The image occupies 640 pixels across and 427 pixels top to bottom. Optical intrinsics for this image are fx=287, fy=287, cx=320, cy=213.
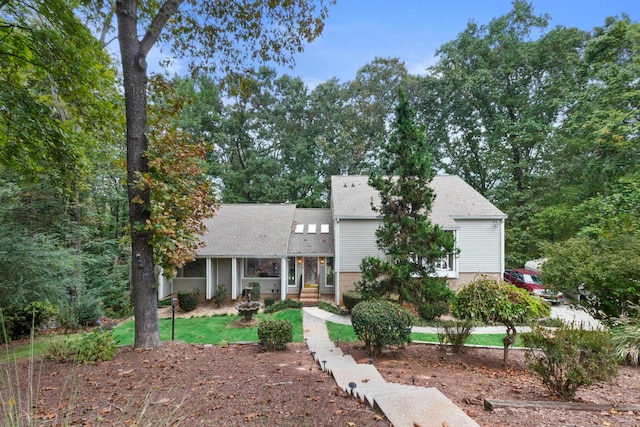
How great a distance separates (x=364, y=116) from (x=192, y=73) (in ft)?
63.2

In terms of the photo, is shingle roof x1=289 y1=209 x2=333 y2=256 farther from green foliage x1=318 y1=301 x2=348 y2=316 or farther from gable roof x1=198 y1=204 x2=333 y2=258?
green foliage x1=318 y1=301 x2=348 y2=316

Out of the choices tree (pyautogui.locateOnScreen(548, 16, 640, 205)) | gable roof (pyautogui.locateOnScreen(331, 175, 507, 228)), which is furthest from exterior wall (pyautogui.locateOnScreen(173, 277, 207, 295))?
tree (pyautogui.locateOnScreen(548, 16, 640, 205))

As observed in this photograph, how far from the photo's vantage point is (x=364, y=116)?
24.8 meters

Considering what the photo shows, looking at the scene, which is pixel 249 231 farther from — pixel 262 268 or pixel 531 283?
pixel 531 283

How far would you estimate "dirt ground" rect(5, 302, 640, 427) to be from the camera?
3090 millimetres

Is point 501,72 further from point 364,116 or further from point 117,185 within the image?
point 117,185

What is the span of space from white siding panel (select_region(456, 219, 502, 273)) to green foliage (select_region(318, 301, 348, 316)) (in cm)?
652

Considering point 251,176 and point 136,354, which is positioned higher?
point 251,176

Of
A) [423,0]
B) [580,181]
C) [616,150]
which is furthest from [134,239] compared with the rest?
[580,181]

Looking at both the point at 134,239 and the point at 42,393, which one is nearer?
the point at 42,393

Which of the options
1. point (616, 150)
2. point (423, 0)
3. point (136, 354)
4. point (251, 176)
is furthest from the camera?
point (251, 176)

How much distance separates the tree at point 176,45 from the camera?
574 centimetres

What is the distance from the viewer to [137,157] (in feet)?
19.0

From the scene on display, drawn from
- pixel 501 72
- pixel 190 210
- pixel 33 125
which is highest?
pixel 501 72
